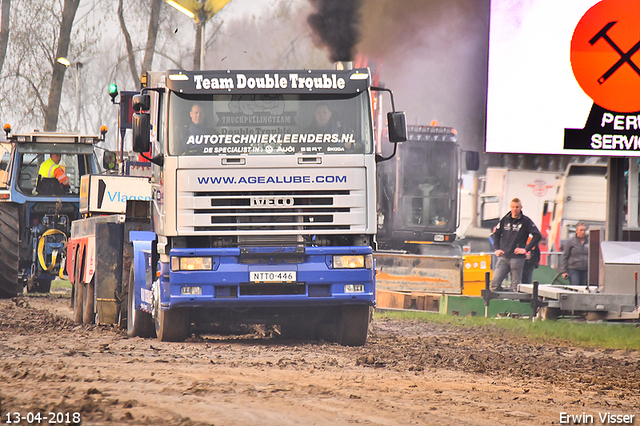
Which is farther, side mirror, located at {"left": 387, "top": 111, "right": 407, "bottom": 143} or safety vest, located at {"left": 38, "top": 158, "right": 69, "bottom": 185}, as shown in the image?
safety vest, located at {"left": 38, "top": 158, "right": 69, "bottom": 185}

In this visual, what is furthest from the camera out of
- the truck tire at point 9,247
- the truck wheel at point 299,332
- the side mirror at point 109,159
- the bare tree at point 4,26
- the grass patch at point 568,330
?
the bare tree at point 4,26

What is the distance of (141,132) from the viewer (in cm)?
1016

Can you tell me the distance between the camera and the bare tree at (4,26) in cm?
3250

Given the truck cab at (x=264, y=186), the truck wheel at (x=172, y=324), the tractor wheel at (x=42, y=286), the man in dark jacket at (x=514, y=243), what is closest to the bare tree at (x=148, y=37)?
the tractor wheel at (x=42, y=286)

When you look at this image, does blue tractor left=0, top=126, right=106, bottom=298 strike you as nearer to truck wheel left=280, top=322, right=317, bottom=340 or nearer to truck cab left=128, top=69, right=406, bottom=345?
truck wheel left=280, top=322, right=317, bottom=340

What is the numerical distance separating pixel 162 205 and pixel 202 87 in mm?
1370

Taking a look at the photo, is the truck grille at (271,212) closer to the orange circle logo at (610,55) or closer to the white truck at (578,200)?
the orange circle logo at (610,55)

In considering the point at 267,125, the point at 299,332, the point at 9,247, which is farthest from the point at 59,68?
the point at 267,125

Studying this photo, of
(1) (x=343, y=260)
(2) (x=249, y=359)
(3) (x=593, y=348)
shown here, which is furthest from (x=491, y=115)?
(2) (x=249, y=359)

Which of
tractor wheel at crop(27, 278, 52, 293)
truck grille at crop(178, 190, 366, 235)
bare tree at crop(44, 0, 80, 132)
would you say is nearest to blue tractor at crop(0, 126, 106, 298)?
tractor wheel at crop(27, 278, 52, 293)

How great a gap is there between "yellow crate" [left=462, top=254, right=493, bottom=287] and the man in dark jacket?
0.74 meters

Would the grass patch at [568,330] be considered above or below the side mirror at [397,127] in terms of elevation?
below

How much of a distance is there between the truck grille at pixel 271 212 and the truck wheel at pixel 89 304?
354cm

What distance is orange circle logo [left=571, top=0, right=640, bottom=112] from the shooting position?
15.3m
